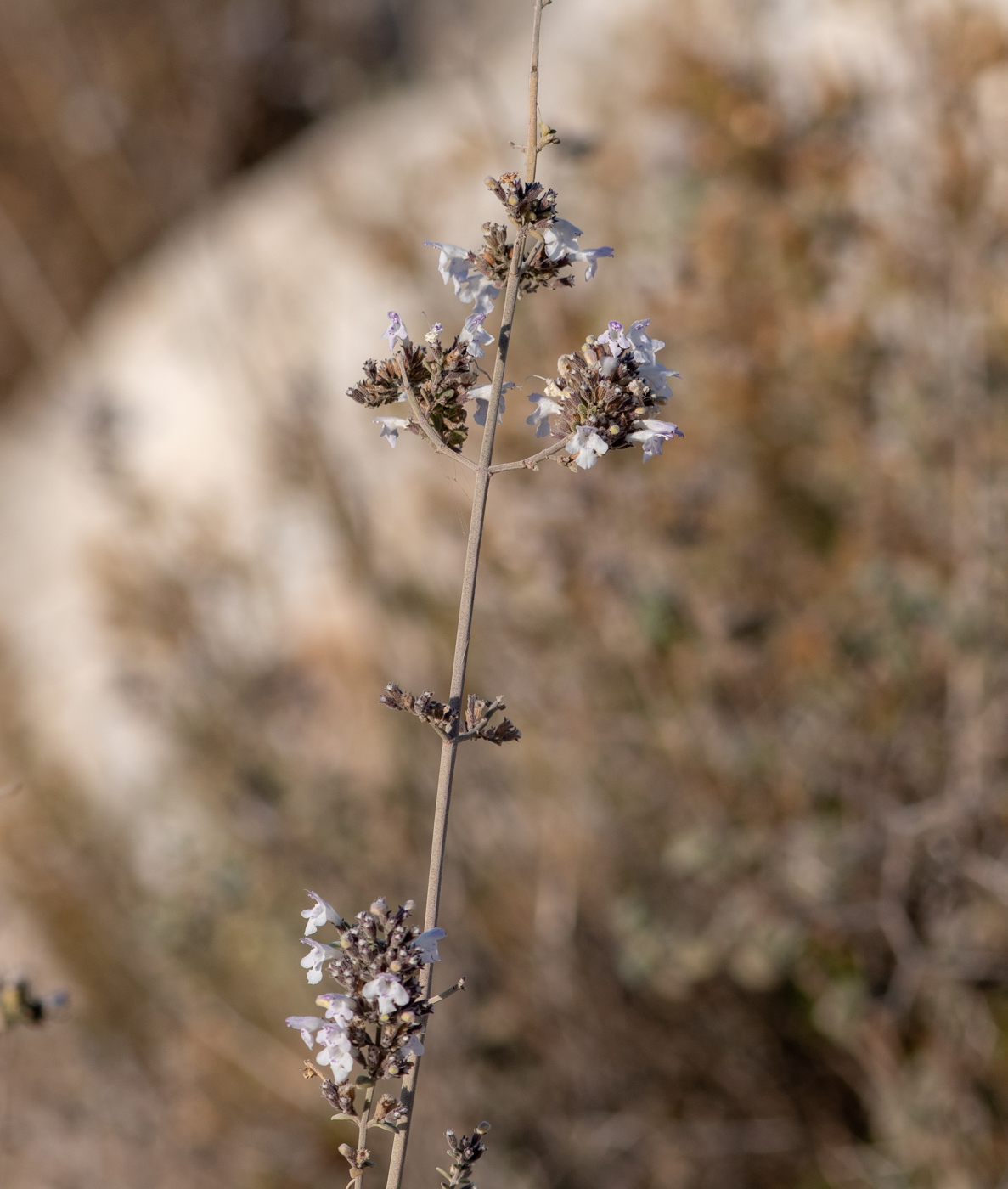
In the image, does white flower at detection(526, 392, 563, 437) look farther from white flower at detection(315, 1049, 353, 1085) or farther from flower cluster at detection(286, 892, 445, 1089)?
white flower at detection(315, 1049, 353, 1085)

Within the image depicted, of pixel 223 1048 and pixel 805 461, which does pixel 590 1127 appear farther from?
pixel 805 461

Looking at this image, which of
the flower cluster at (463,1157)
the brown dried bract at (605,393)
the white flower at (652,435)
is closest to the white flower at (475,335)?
the brown dried bract at (605,393)

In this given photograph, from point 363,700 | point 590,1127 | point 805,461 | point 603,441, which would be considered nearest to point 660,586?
point 805,461

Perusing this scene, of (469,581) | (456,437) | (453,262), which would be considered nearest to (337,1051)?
(469,581)

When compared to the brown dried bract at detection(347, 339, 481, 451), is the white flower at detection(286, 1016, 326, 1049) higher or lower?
lower

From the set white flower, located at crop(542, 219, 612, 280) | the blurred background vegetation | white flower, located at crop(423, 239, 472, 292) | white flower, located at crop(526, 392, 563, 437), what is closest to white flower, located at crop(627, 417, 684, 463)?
white flower, located at crop(526, 392, 563, 437)

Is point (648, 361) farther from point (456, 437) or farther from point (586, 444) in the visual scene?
point (456, 437)

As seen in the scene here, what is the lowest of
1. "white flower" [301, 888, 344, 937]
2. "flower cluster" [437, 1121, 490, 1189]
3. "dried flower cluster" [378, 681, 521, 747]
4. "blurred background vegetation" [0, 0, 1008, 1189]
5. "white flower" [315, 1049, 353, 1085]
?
"flower cluster" [437, 1121, 490, 1189]
